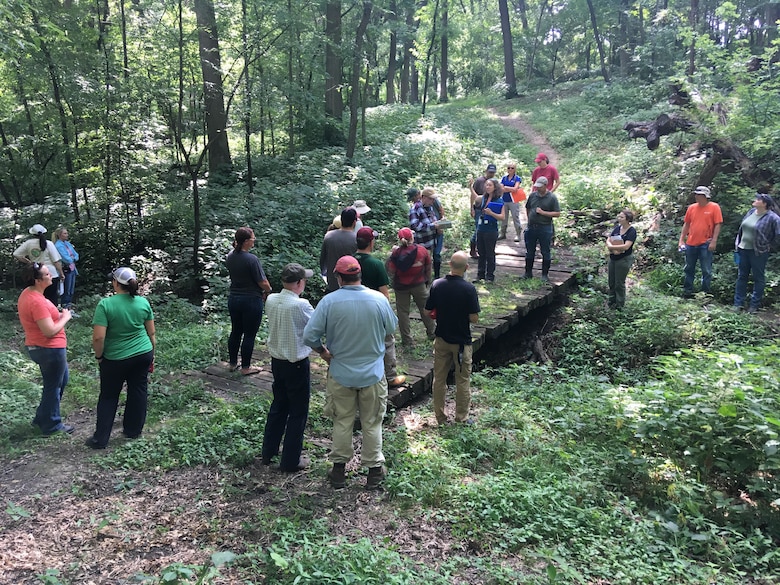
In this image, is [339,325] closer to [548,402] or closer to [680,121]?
[548,402]

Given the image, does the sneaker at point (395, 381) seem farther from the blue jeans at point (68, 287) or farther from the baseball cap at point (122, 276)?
the blue jeans at point (68, 287)

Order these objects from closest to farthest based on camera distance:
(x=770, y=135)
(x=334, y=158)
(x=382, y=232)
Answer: (x=770, y=135)
(x=382, y=232)
(x=334, y=158)

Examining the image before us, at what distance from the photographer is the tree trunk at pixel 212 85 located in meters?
12.5

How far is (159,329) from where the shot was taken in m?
9.48

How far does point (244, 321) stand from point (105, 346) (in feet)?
6.43

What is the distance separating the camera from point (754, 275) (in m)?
9.29

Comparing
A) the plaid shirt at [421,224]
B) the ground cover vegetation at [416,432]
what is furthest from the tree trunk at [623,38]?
the plaid shirt at [421,224]

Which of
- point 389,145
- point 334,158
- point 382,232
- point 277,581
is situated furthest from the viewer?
point 389,145

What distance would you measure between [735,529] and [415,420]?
11.1 feet

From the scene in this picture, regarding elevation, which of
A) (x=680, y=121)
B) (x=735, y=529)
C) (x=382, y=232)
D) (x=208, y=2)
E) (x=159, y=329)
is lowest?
(x=735, y=529)

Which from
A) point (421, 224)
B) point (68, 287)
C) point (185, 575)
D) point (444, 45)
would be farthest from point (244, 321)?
point (444, 45)

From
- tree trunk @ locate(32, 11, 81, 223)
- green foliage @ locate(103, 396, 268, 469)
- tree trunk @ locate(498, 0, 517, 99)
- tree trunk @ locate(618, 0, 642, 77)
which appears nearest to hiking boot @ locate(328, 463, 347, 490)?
green foliage @ locate(103, 396, 268, 469)

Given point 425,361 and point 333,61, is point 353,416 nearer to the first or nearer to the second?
point 425,361

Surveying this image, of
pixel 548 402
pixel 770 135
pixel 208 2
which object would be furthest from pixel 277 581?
pixel 770 135
